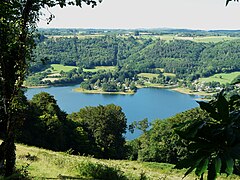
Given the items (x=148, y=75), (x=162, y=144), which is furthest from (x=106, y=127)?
(x=148, y=75)

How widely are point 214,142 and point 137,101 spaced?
102 metres

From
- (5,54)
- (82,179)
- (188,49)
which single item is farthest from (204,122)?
(188,49)

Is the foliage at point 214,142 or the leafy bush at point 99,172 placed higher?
the foliage at point 214,142

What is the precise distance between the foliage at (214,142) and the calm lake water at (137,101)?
7325cm

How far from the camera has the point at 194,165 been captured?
1.20 metres

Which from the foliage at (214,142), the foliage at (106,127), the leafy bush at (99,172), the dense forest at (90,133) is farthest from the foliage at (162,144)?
the foliage at (214,142)

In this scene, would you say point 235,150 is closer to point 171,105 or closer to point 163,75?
point 171,105

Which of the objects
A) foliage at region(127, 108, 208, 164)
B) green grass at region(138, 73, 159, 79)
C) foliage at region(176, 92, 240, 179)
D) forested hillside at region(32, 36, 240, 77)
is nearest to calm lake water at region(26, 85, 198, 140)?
green grass at region(138, 73, 159, 79)

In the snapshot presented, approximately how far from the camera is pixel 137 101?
103 m

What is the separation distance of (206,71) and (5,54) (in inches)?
5561

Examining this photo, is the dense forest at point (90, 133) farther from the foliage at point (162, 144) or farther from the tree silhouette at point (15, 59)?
the tree silhouette at point (15, 59)

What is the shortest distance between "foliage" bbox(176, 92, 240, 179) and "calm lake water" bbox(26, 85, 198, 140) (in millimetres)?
73253

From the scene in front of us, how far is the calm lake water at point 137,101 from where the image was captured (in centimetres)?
8691

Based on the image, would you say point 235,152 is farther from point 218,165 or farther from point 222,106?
point 222,106
